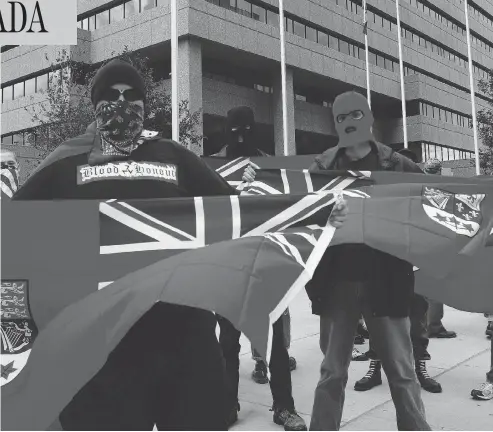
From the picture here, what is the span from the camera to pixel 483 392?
13.4 feet

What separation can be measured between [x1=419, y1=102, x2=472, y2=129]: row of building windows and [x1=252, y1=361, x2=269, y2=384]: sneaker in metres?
43.3

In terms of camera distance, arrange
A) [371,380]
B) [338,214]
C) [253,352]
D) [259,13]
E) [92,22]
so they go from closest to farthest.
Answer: [338,214], [253,352], [371,380], [259,13], [92,22]

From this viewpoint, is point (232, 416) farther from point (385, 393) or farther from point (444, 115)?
point (444, 115)

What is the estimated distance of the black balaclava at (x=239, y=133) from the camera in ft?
14.0

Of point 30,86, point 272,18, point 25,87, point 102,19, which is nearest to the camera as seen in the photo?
point 102,19

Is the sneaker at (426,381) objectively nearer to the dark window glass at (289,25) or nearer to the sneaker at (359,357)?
the sneaker at (359,357)

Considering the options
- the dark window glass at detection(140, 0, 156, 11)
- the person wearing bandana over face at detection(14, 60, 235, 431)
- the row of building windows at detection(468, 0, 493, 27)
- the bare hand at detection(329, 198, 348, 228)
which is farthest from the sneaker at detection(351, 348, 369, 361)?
the row of building windows at detection(468, 0, 493, 27)

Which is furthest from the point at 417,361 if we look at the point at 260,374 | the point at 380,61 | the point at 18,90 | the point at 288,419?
the point at 380,61

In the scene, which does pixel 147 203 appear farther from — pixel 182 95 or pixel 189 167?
pixel 182 95

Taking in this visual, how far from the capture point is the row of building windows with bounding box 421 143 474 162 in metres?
45.4

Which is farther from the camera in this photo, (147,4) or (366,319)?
(147,4)

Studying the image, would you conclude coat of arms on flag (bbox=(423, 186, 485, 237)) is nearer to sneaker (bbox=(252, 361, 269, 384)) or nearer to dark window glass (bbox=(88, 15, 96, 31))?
sneaker (bbox=(252, 361, 269, 384))

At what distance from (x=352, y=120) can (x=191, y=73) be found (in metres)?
23.8

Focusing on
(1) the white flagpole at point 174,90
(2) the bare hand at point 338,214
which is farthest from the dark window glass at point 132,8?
(2) the bare hand at point 338,214
